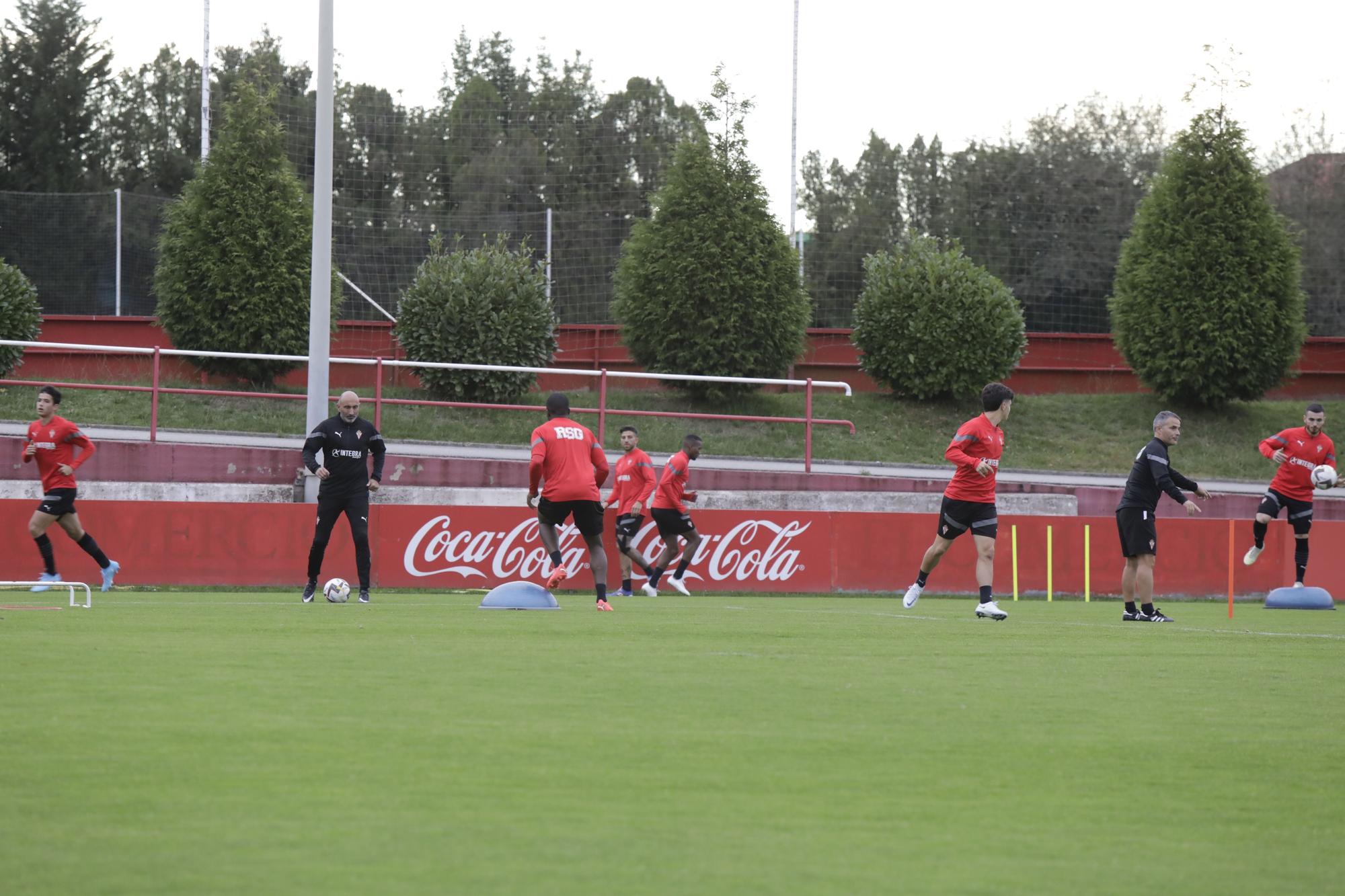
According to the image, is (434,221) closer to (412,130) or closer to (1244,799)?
(412,130)

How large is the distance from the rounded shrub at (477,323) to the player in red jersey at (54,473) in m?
11.8

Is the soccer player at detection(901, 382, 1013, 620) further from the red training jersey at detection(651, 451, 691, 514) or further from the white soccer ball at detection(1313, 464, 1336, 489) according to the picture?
the red training jersey at detection(651, 451, 691, 514)

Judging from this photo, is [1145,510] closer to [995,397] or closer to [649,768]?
[995,397]

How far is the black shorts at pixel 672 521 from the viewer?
18938mm

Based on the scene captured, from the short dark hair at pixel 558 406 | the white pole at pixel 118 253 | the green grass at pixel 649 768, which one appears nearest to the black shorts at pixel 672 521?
the short dark hair at pixel 558 406

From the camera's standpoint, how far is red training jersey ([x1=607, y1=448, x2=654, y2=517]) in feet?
62.8

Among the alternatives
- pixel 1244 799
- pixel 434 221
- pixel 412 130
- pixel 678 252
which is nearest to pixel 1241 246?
pixel 678 252

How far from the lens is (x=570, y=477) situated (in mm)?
13789

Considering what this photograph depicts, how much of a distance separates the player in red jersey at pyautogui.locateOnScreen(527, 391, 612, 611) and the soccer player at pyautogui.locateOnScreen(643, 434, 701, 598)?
4.79 meters

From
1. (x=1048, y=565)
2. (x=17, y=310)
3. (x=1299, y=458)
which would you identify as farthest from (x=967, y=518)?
(x=17, y=310)

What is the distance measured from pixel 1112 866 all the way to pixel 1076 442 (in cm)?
2814

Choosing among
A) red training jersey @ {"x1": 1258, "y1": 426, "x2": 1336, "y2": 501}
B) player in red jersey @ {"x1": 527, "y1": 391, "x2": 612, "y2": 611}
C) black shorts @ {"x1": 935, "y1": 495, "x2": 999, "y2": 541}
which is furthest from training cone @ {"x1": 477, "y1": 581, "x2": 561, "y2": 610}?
red training jersey @ {"x1": 1258, "y1": 426, "x2": 1336, "y2": 501}

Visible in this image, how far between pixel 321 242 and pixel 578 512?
24.7 ft

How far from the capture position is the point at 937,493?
24.3 m
